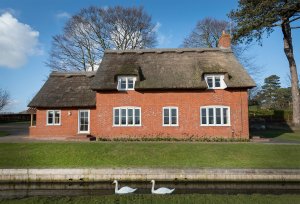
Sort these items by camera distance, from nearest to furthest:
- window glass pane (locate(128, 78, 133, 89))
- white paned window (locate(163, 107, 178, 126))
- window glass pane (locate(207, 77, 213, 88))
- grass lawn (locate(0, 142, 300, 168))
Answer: grass lawn (locate(0, 142, 300, 168)), white paned window (locate(163, 107, 178, 126)), window glass pane (locate(207, 77, 213, 88)), window glass pane (locate(128, 78, 133, 89))

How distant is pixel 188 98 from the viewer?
2280 centimetres

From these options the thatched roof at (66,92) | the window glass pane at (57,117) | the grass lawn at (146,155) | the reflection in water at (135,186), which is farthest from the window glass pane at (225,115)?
the window glass pane at (57,117)

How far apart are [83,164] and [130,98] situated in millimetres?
9446

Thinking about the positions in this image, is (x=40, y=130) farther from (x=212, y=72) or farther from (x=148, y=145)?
(x=212, y=72)

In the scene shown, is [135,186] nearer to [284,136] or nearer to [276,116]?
[284,136]

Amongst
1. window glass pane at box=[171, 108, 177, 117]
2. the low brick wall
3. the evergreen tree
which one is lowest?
the low brick wall

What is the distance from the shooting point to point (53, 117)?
25.0 meters

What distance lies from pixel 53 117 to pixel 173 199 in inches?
717

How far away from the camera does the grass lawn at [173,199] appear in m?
9.72

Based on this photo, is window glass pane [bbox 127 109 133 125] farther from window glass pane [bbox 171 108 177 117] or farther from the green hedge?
the green hedge

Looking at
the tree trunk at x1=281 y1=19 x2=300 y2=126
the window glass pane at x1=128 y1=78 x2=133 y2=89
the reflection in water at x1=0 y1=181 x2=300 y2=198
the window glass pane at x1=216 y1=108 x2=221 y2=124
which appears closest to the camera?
the reflection in water at x1=0 y1=181 x2=300 y2=198

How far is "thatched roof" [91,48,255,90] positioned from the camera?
74.3ft

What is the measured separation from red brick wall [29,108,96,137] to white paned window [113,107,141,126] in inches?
113

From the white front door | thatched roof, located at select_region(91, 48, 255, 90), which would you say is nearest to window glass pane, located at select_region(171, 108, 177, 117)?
thatched roof, located at select_region(91, 48, 255, 90)
